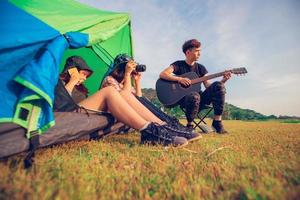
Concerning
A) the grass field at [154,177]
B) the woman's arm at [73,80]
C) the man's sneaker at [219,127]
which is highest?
the woman's arm at [73,80]

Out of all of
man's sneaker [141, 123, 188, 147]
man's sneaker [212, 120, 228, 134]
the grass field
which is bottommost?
the grass field

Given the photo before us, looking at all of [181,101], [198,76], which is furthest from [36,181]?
[198,76]

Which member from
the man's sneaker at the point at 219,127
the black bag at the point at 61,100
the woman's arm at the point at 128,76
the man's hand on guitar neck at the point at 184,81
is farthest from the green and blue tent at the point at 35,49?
the man's sneaker at the point at 219,127

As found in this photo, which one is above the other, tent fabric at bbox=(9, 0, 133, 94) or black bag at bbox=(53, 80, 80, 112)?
tent fabric at bbox=(9, 0, 133, 94)

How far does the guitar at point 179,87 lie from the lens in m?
4.48

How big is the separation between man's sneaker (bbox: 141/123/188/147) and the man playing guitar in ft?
5.64

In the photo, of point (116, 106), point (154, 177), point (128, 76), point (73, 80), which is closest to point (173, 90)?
point (128, 76)

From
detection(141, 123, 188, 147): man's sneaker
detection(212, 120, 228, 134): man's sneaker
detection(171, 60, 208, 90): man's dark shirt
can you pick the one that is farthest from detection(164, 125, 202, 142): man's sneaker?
detection(171, 60, 208, 90): man's dark shirt

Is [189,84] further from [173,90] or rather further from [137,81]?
[137,81]

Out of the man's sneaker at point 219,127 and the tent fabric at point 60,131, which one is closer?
the tent fabric at point 60,131

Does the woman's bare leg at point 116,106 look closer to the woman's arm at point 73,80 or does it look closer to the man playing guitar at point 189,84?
the woman's arm at point 73,80

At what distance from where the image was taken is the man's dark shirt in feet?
15.3

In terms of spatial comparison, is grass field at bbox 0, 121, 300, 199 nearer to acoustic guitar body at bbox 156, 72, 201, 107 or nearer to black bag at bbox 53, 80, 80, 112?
black bag at bbox 53, 80, 80, 112

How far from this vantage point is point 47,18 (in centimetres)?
238
